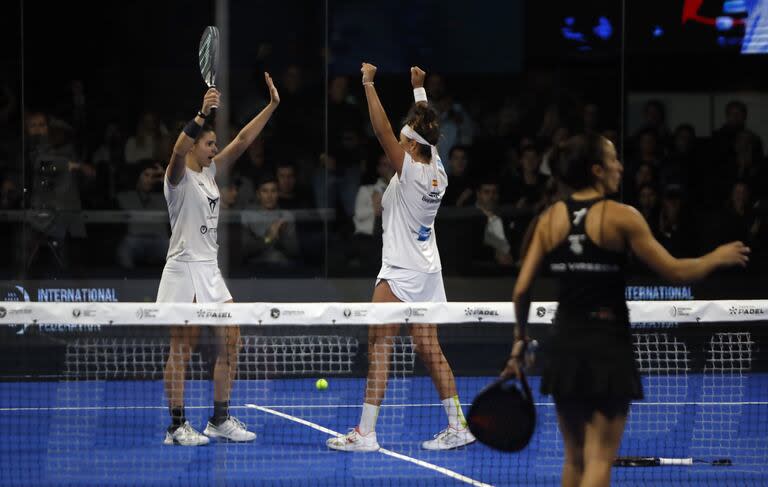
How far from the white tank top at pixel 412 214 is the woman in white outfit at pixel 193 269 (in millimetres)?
1057

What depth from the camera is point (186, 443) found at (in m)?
8.09

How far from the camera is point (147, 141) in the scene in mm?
12156

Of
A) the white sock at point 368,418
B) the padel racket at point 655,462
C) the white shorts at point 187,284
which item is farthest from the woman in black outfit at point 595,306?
the white shorts at point 187,284

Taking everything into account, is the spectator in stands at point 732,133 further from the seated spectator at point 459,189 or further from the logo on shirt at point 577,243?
the logo on shirt at point 577,243

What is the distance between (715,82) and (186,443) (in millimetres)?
6980

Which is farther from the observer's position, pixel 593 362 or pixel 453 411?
pixel 453 411

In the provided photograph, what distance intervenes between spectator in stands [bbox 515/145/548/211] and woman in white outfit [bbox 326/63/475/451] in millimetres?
4245

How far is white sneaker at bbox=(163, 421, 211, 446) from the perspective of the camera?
8.10 m

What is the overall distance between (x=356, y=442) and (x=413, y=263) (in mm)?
1189

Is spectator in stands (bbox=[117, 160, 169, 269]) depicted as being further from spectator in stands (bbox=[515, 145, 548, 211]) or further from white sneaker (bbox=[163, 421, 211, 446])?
white sneaker (bbox=[163, 421, 211, 446])

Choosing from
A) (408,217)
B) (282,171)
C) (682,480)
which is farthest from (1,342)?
(682,480)

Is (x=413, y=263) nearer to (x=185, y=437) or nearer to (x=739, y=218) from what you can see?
(x=185, y=437)

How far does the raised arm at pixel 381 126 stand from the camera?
779cm

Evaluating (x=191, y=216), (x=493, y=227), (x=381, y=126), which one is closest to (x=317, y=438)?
(x=191, y=216)
